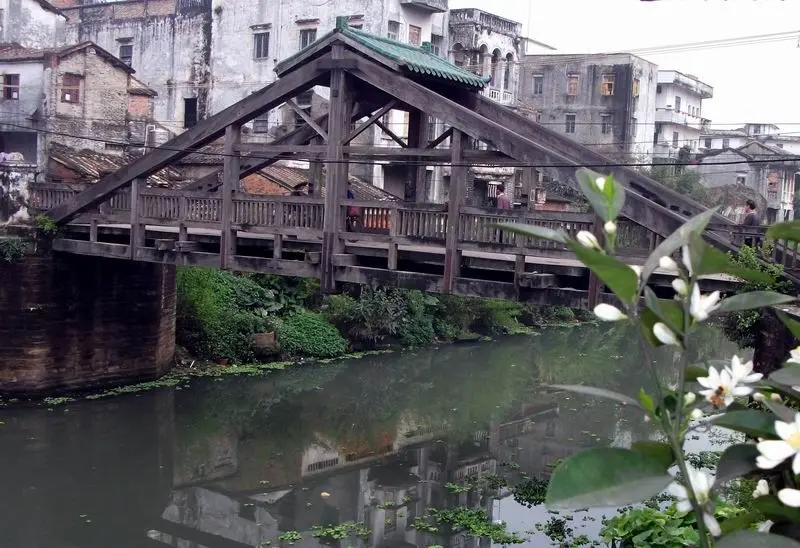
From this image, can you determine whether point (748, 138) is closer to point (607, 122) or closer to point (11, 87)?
point (607, 122)

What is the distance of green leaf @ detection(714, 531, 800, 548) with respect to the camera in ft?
5.43

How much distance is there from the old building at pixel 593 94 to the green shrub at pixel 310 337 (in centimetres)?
1565

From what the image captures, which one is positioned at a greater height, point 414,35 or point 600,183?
point 414,35

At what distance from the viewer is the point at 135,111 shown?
20.6m

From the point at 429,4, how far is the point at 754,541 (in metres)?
23.6

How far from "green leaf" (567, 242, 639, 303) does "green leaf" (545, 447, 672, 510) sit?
326mm

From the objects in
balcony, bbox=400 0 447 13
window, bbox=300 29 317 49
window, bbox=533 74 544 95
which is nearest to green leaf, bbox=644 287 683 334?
balcony, bbox=400 0 447 13

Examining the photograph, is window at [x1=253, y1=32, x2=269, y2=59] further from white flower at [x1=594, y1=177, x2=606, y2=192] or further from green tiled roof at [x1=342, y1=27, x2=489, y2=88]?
white flower at [x1=594, y1=177, x2=606, y2=192]

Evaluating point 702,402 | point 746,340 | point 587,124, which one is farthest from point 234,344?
point 587,124

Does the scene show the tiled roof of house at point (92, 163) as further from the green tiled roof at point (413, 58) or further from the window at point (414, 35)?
the window at point (414, 35)

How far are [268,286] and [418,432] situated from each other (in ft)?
23.0

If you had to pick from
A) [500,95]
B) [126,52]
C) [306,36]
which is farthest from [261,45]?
[500,95]

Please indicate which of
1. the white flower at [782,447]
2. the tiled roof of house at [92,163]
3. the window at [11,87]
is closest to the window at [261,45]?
the tiled roof of house at [92,163]

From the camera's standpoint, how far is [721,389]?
1901mm
